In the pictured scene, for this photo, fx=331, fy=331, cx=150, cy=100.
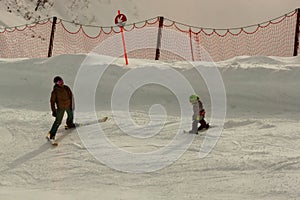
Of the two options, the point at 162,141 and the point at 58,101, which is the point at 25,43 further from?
the point at 162,141

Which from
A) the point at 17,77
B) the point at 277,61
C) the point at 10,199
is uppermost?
the point at 277,61

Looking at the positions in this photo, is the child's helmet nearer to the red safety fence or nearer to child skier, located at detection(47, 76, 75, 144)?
child skier, located at detection(47, 76, 75, 144)

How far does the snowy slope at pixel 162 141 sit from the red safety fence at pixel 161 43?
2.27 meters

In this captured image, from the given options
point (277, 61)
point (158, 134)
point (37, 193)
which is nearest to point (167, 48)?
point (277, 61)

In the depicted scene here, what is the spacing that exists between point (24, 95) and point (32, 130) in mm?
2981

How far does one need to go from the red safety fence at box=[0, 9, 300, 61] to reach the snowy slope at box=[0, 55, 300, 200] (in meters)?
2.27

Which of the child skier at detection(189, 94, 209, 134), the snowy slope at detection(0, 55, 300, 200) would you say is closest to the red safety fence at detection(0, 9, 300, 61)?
the snowy slope at detection(0, 55, 300, 200)

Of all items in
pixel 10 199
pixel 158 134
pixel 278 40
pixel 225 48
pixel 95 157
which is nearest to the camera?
pixel 10 199

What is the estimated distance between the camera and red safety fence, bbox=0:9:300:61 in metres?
13.6

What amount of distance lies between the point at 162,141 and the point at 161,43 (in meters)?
10.6

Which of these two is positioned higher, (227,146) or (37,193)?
(227,146)

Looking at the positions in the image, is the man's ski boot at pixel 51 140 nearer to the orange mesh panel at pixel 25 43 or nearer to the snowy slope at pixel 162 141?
the snowy slope at pixel 162 141

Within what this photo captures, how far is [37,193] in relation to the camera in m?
4.60

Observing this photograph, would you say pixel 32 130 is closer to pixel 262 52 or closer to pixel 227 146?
pixel 227 146
